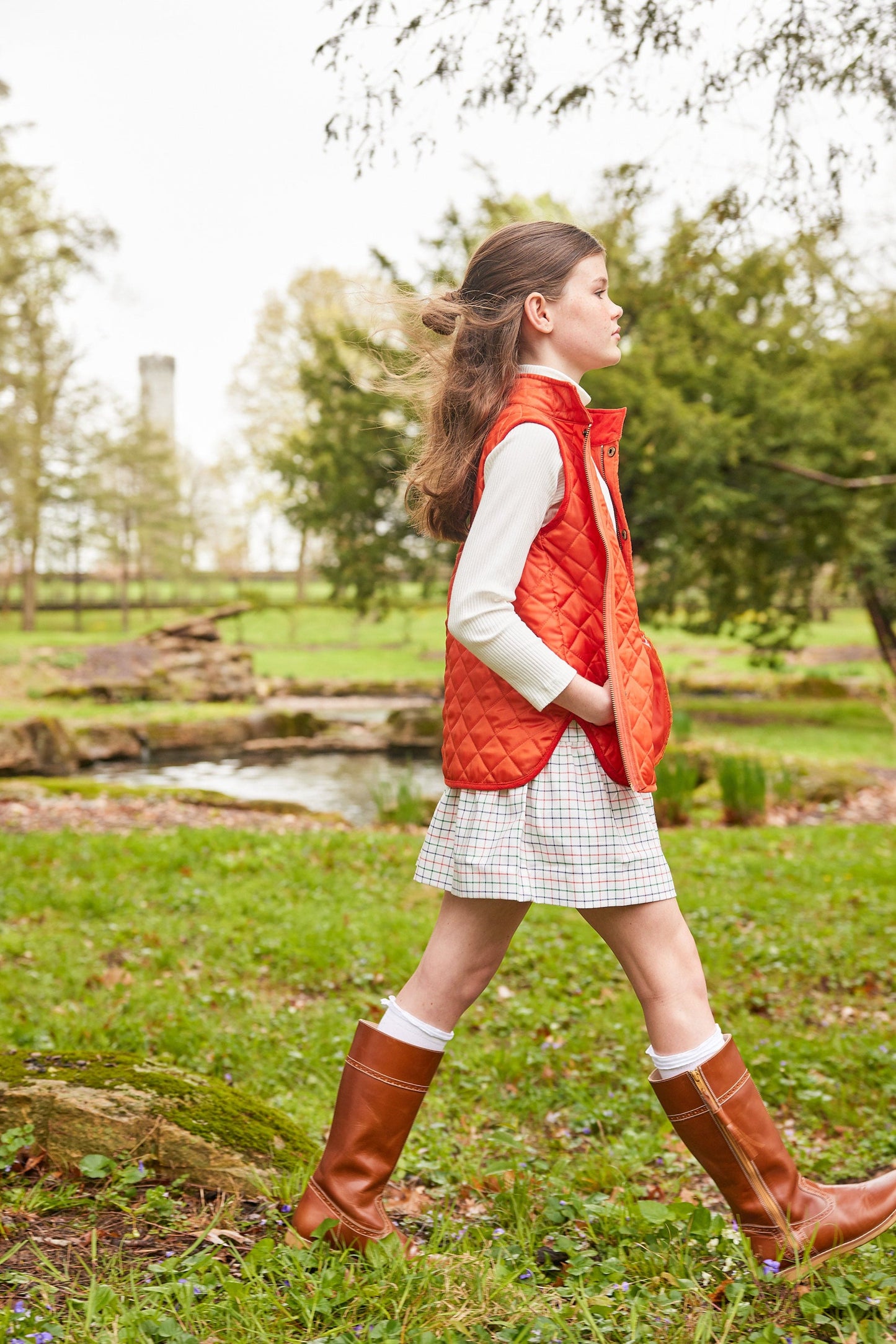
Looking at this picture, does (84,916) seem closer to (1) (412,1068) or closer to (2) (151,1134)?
(2) (151,1134)

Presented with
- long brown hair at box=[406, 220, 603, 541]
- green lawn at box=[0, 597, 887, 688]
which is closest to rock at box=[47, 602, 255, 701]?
green lawn at box=[0, 597, 887, 688]

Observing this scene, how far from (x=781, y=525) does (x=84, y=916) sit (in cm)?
1276

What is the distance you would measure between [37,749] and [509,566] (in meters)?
10.8

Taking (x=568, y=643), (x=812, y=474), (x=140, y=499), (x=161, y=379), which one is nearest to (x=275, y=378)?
(x=140, y=499)

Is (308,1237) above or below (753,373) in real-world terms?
below

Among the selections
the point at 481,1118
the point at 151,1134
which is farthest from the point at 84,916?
the point at 151,1134

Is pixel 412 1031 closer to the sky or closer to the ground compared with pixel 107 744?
closer to the sky

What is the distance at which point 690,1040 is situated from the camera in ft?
6.14

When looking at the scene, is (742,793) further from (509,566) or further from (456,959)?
(509,566)

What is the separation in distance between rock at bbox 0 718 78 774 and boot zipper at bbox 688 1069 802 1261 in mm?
10520

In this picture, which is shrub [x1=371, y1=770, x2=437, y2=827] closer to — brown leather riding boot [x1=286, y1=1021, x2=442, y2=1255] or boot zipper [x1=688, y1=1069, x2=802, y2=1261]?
brown leather riding boot [x1=286, y1=1021, x2=442, y2=1255]

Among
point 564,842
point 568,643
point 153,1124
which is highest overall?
point 568,643

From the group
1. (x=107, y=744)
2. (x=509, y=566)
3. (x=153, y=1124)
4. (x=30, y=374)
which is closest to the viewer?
(x=509, y=566)

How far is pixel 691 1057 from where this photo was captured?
1.86 metres
